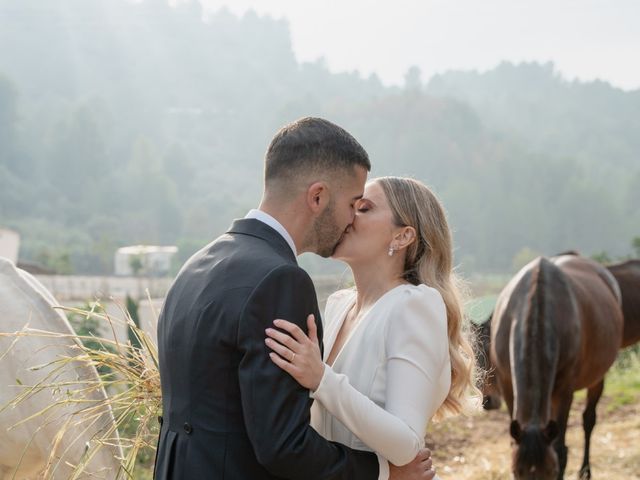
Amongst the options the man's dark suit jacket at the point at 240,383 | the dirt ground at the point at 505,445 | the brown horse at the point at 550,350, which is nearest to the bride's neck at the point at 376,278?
the man's dark suit jacket at the point at 240,383

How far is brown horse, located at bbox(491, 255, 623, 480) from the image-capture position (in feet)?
14.0

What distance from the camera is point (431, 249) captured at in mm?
2211

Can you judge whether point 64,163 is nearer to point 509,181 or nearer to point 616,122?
point 509,181

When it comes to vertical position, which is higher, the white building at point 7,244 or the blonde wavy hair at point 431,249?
the blonde wavy hair at point 431,249

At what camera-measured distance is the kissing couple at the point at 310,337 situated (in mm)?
1525

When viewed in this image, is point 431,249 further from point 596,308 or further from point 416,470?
point 596,308

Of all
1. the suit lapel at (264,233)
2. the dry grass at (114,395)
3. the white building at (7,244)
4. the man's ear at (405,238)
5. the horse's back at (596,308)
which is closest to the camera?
the suit lapel at (264,233)

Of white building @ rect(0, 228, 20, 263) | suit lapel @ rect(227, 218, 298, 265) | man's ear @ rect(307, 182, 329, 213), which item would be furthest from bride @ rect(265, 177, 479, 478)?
white building @ rect(0, 228, 20, 263)

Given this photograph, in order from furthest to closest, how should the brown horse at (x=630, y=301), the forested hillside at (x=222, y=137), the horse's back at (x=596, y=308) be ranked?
the forested hillside at (x=222, y=137)
the brown horse at (x=630, y=301)
the horse's back at (x=596, y=308)

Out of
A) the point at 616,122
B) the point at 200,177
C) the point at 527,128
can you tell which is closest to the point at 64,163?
the point at 200,177

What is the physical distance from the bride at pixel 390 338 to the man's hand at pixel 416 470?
0.13 feet

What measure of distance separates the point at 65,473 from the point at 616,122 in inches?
4630

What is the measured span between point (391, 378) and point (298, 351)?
0.43m

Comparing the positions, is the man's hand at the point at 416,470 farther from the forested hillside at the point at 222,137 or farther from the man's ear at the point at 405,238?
the forested hillside at the point at 222,137
